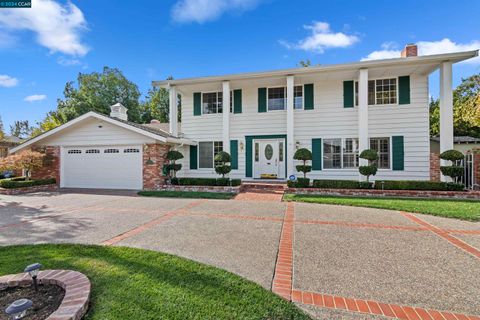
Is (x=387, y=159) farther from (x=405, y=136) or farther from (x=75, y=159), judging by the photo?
(x=75, y=159)

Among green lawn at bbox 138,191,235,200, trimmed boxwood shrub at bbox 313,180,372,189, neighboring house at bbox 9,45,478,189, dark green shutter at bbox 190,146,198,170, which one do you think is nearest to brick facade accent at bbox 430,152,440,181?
neighboring house at bbox 9,45,478,189

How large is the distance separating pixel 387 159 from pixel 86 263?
490 inches

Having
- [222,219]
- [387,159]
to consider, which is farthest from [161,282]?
[387,159]

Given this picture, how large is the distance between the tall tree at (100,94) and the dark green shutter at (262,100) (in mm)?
25717

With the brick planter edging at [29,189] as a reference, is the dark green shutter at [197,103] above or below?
above

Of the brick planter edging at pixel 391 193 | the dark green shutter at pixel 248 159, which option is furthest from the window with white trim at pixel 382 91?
the dark green shutter at pixel 248 159

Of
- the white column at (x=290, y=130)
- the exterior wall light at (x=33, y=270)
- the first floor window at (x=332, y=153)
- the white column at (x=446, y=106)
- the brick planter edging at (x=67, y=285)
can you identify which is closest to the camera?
the brick planter edging at (x=67, y=285)

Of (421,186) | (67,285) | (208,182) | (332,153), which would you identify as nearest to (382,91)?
(332,153)

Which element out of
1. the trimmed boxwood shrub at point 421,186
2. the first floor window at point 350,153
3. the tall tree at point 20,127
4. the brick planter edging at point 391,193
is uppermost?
the tall tree at point 20,127

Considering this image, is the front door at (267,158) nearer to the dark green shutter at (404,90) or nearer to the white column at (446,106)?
the dark green shutter at (404,90)

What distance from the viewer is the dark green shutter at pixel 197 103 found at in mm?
13641

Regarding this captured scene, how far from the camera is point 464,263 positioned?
3531 millimetres

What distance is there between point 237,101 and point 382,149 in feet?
25.7

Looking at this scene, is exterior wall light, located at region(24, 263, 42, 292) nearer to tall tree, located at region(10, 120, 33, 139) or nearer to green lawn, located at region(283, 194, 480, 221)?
green lawn, located at region(283, 194, 480, 221)
